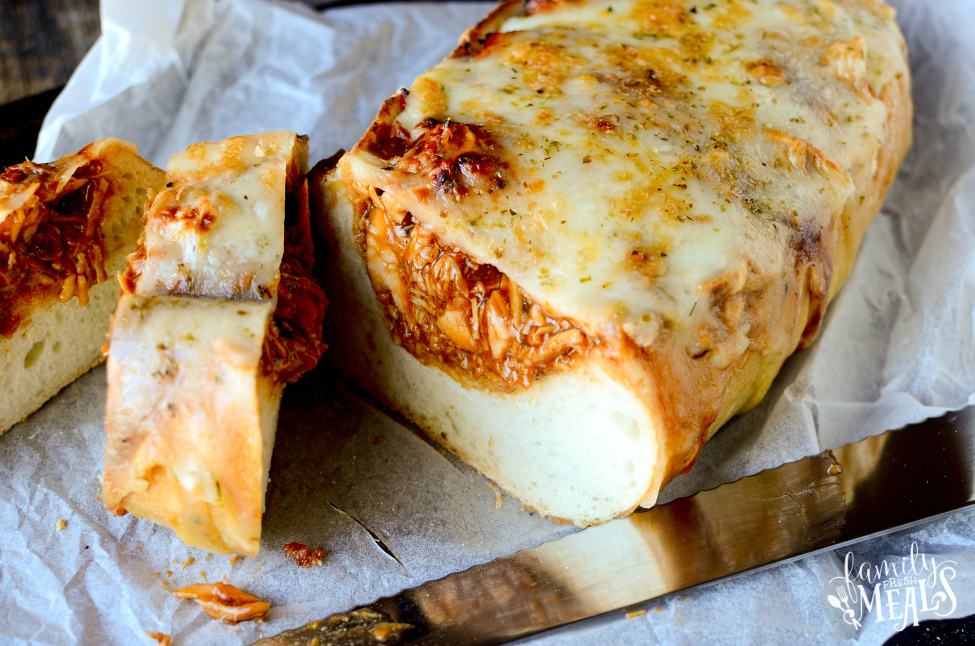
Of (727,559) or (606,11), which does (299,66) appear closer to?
(606,11)

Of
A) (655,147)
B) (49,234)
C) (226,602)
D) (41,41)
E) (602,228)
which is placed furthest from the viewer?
(41,41)

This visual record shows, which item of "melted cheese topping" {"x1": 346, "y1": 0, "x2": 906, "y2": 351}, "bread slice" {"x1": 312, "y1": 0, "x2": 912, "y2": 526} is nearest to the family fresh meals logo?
"bread slice" {"x1": 312, "y1": 0, "x2": 912, "y2": 526}

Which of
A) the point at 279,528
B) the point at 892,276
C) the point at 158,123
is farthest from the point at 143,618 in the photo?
the point at 892,276

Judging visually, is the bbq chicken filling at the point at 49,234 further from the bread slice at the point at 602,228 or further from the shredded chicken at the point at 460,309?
the shredded chicken at the point at 460,309

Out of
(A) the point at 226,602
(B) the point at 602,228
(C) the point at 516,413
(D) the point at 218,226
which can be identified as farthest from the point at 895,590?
(D) the point at 218,226

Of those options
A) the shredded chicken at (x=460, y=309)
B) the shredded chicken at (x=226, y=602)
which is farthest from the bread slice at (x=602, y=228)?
the shredded chicken at (x=226, y=602)

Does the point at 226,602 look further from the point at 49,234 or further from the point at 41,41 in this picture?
the point at 41,41
